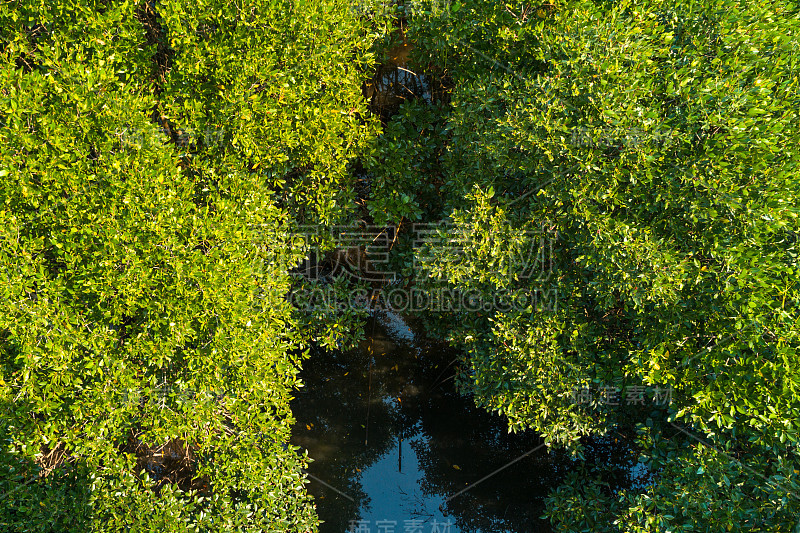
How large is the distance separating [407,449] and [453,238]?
3.83 metres

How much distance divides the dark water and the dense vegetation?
63.7 inches

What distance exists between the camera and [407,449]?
821 cm

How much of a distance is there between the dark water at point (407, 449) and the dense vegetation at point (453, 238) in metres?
1.62

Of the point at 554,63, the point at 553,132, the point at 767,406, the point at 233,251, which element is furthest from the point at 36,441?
the point at 767,406

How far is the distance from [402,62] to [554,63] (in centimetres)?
338

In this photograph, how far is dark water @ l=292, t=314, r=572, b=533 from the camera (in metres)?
7.49

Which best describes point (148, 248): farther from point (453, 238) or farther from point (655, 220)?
point (655, 220)

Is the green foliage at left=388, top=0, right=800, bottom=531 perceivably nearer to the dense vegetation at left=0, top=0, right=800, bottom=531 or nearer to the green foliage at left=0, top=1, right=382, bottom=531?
the dense vegetation at left=0, top=0, right=800, bottom=531

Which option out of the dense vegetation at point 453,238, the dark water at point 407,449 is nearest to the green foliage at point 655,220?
the dense vegetation at point 453,238

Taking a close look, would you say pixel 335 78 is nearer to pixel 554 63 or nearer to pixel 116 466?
pixel 554 63

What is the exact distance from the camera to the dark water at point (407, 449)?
749cm

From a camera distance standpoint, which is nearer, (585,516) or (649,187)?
(649,187)

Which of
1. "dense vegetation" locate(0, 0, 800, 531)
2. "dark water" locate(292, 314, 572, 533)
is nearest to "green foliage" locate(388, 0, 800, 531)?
"dense vegetation" locate(0, 0, 800, 531)

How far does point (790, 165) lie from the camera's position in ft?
15.4
